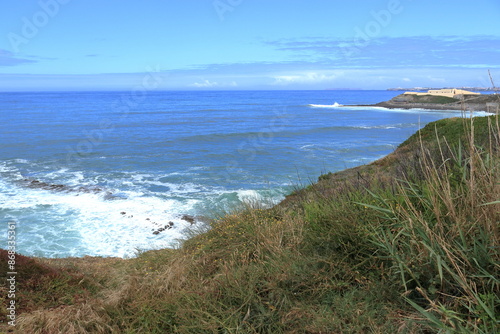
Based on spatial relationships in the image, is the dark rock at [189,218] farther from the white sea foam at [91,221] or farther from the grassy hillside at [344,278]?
the grassy hillside at [344,278]

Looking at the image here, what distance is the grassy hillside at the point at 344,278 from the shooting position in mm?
2971

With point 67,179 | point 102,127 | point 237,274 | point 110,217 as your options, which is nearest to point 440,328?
point 237,274

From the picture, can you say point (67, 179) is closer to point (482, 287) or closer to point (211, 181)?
point (211, 181)

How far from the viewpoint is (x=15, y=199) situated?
1734 centimetres

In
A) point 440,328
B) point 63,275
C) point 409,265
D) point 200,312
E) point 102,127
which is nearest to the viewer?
point 440,328

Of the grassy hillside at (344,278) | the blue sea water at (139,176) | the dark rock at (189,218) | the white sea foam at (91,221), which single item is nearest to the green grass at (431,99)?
the blue sea water at (139,176)

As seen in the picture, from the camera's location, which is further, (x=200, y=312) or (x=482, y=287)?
(x=200, y=312)

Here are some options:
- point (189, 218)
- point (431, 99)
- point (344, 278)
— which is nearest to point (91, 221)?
point (189, 218)

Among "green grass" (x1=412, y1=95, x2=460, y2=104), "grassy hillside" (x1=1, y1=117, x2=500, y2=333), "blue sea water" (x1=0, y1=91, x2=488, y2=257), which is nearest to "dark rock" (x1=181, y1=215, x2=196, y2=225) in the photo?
"blue sea water" (x1=0, y1=91, x2=488, y2=257)

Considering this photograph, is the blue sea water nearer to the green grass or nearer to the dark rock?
the dark rock

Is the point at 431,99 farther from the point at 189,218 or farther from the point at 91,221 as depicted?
the point at 91,221

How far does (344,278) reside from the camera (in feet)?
13.1

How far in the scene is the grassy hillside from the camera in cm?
297

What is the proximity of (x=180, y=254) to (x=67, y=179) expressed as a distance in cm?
1753
